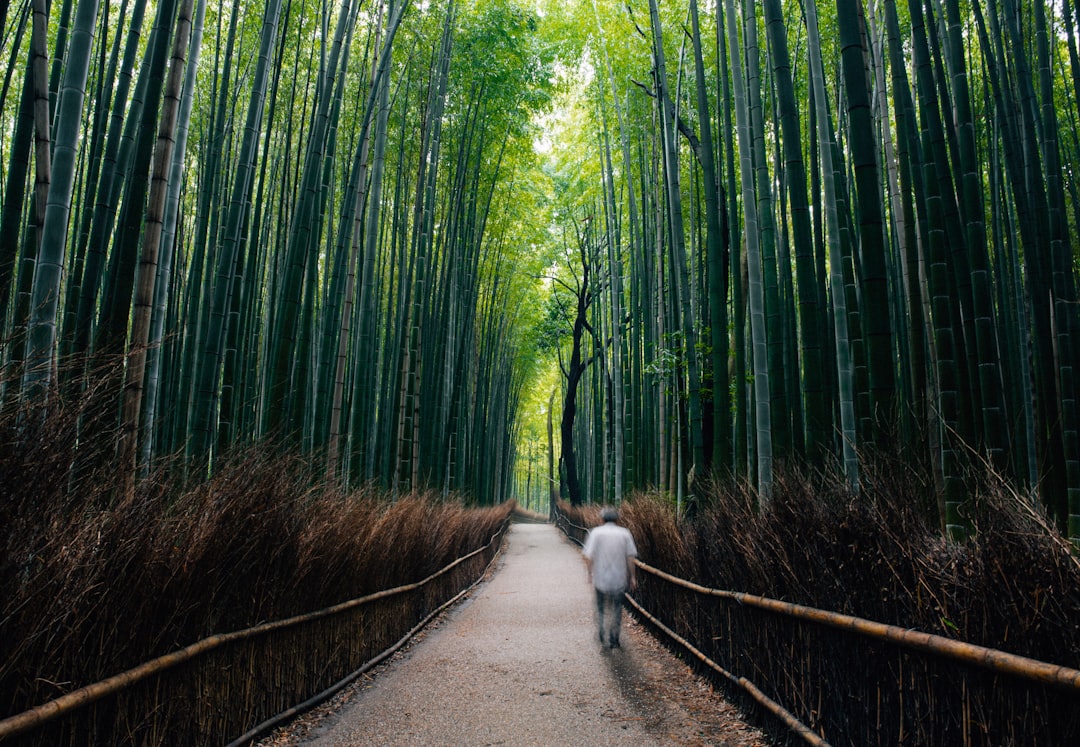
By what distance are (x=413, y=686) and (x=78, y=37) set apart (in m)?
3.11

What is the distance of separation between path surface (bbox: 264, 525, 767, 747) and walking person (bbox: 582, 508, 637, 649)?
14 centimetres

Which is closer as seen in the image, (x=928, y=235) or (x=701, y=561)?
(x=928, y=235)

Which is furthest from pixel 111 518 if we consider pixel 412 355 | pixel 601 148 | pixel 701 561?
pixel 601 148

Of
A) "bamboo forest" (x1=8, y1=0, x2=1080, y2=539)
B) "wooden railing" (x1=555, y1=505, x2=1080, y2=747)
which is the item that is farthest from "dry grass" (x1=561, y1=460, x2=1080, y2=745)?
"bamboo forest" (x1=8, y1=0, x2=1080, y2=539)

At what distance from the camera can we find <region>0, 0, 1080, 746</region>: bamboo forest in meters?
1.63

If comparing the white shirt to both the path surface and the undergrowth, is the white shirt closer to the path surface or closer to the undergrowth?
the path surface

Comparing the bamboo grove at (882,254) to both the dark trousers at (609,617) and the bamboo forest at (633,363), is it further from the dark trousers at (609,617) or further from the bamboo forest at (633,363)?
the dark trousers at (609,617)

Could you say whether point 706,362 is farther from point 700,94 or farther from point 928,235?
point 928,235

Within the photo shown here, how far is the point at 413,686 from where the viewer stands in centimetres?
362

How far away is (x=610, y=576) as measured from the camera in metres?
4.41

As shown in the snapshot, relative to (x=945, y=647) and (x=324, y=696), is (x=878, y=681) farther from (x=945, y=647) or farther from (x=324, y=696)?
(x=324, y=696)

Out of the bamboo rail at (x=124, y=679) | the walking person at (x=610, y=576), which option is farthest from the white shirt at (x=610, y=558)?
the bamboo rail at (x=124, y=679)

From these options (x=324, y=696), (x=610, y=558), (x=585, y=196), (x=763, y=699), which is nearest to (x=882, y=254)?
(x=763, y=699)

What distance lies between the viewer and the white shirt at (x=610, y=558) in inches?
173
